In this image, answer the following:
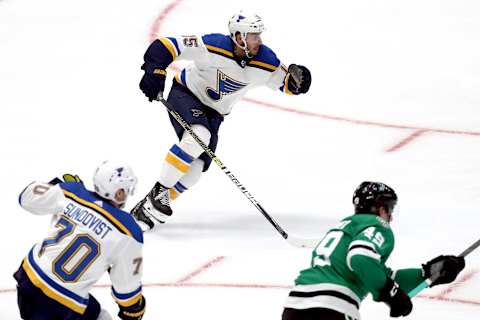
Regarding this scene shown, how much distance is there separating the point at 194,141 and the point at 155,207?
1.35 feet

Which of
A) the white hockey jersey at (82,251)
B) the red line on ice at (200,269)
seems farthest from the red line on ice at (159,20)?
the white hockey jersey at (82,251)

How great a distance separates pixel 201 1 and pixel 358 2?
→ 3.76 feet

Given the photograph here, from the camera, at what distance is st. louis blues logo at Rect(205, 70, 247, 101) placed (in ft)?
19.7

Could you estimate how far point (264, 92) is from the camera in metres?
7.90

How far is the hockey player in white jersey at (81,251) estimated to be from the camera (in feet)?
12.9

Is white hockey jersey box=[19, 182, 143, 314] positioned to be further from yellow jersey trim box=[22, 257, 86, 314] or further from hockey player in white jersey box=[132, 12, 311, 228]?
hockey player in white jersey box=[132, 12, 311, 228]

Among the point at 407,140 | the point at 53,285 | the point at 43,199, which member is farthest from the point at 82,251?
the point at 407,140

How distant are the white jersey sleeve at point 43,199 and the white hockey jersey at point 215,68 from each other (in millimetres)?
1792

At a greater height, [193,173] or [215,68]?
[215,68]

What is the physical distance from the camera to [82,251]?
3932mm

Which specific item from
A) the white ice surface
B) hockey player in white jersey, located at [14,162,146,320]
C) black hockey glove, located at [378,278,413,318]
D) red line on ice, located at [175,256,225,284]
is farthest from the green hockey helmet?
red line on ice, located at [175,256,225,284]

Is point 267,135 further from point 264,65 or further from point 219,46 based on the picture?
point 219,46

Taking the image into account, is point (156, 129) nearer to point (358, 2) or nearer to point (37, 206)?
point (358, 2)

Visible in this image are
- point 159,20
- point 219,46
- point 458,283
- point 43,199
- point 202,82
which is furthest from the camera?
point 159,20
